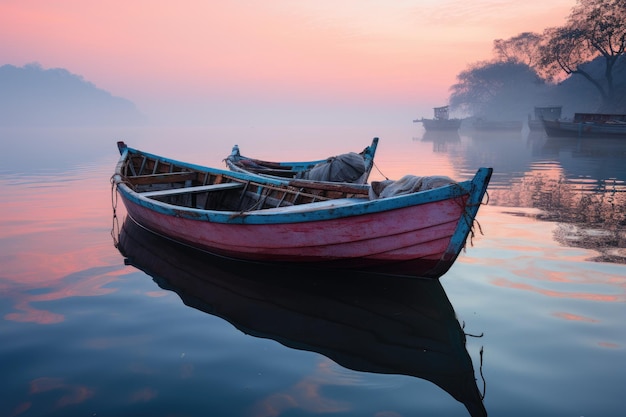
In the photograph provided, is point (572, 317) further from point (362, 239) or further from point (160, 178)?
point (160, 178)

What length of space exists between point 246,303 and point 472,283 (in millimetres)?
3397

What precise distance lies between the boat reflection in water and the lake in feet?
0.08

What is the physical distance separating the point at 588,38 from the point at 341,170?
4620 centimetres

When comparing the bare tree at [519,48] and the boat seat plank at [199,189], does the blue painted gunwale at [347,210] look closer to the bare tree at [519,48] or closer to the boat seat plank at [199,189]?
the boat seat plank at [199,189]

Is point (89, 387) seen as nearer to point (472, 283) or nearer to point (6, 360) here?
point (6, 360)

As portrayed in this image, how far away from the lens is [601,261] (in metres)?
7.16

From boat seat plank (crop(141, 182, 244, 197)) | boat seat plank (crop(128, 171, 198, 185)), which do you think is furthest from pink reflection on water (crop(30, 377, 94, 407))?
boat seat plank (crop(128, 171, 198, 185))

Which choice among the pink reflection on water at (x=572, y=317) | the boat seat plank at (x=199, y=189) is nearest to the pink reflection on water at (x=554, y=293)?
the pink reflection on water at (x=572, y=317)

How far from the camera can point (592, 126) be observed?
3183 cm

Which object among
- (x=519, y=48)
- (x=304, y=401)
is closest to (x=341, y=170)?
(x=304, y=401)

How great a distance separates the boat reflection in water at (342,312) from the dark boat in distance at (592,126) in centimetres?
3135

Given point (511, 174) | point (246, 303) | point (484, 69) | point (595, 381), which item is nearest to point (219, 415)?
point (246, 303)

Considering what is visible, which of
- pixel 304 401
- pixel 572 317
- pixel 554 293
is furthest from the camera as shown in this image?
pixel 554 293

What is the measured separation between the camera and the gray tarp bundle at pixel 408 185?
5.96m
